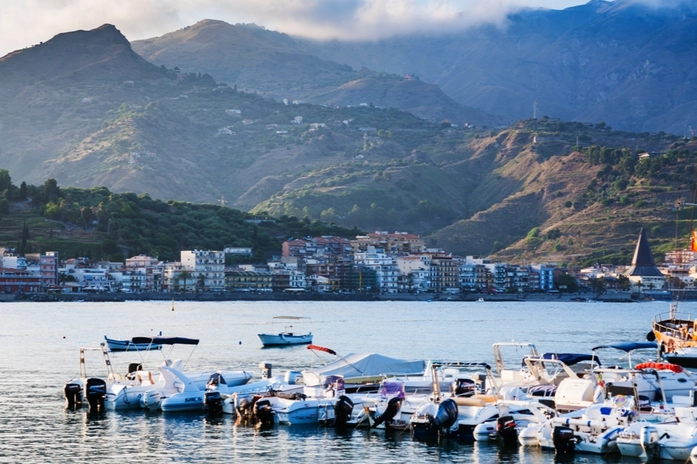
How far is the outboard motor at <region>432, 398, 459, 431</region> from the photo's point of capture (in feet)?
117

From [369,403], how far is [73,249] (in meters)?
135

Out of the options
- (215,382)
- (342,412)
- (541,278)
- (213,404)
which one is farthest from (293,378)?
(541,278)

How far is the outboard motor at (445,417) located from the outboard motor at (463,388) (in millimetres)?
2407

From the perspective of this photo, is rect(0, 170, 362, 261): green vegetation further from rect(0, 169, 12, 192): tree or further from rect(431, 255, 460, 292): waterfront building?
rect(431, 255, 460, 292): waterfront building

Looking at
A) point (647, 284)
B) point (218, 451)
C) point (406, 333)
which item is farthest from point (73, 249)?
point (218, 451)

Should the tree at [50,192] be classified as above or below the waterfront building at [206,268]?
above

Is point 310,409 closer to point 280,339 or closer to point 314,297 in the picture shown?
point 280,339

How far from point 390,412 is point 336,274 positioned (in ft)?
461

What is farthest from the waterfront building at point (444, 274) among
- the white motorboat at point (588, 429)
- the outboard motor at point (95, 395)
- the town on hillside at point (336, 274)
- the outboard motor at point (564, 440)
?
the outboard motor at point (564, 440)

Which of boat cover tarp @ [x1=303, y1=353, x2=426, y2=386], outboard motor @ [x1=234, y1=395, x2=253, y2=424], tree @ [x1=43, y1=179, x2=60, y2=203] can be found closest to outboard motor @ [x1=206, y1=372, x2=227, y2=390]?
outboard motor @ [x1=234, y1=395, x2=253, y2=424]

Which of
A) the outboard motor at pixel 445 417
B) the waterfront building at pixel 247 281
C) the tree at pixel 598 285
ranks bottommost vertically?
the outboard motor at pixel 445 417

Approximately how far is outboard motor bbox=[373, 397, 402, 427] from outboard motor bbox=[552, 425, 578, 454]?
5.74 m

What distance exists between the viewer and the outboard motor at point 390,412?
37250 millimetres

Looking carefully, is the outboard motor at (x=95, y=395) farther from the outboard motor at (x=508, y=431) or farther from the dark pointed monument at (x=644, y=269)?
the dark pointed monument at (x=644, y=269)
